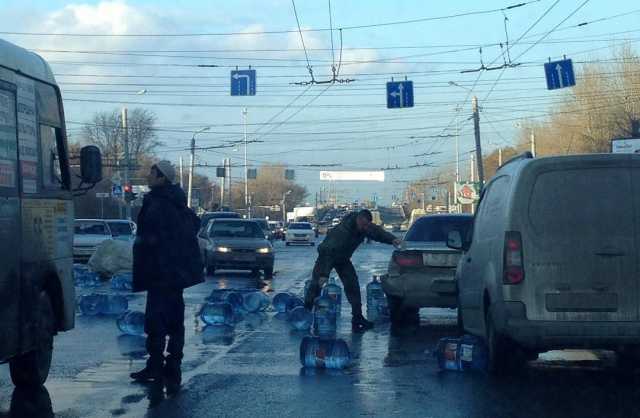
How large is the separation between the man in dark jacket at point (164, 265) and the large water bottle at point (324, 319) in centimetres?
391

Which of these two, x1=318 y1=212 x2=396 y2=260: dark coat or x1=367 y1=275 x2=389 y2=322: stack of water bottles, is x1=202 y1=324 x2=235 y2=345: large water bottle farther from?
x1=367 y1=275 x2=389 y2=322: stack of water bottles

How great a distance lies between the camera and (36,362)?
29.3ft

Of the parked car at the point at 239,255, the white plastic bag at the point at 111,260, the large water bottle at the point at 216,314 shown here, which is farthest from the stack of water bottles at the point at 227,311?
the parked car at the point at 239,255

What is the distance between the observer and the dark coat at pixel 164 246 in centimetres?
937

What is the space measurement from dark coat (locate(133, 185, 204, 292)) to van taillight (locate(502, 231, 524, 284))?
8.77 feet

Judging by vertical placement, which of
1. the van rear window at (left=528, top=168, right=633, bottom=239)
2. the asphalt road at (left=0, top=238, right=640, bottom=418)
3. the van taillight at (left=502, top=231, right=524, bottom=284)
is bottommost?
the asphalt road at (left=0, top=238, right=640, bottom=418)

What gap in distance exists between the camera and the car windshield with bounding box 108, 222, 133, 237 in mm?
36931

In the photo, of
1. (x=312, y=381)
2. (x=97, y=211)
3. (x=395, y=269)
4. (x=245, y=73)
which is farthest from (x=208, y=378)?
(x=97, y=211)

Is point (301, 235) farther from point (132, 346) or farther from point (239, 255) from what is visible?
point (132, 346)

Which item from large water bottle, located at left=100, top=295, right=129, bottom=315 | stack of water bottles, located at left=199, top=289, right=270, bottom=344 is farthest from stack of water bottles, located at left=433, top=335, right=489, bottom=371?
large water bottle, located at left=100, top=295, right=129, bottom=315

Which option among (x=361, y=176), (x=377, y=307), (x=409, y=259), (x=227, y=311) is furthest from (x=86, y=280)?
(x=361, y=176)

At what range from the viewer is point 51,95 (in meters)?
9.36

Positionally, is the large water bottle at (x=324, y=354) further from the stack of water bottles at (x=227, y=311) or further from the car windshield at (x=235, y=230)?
the car windshield at (x=235, y=230)

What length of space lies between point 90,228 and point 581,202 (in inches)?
1117
